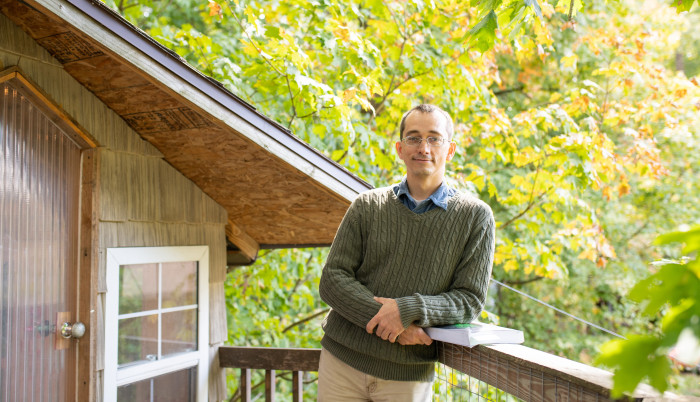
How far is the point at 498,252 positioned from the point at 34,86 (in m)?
4.01

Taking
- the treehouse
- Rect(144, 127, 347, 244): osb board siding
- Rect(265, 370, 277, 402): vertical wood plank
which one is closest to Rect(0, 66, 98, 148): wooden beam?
the treehouse

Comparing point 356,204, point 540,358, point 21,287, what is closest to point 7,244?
point 21,287

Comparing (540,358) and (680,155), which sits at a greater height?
(680,155)

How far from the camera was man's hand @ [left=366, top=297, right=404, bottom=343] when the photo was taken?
6.11 feet

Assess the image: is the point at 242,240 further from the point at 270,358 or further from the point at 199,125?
the point at 199,125

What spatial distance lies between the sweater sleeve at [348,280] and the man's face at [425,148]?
0.89 feet

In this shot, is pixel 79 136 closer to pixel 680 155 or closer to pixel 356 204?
pixel 356 204

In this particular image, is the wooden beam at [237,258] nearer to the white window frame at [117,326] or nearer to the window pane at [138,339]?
the white window frame at [117,326]

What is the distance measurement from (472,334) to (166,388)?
6.65 feet

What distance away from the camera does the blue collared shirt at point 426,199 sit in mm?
2086

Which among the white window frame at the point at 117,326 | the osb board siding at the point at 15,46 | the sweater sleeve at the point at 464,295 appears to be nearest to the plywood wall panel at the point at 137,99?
the osb board siding at the point at 15,46

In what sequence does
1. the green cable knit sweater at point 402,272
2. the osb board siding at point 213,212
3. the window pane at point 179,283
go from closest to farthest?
the green cable knit sweater at point 402,272
the window pane at point 179,283
the osb board siding at point 213,212

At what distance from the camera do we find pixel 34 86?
7.91 feet

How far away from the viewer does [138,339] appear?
2.95 meters
